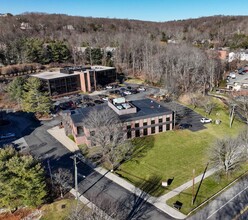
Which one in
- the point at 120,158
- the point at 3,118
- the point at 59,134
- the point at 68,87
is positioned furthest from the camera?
the point at 68,87

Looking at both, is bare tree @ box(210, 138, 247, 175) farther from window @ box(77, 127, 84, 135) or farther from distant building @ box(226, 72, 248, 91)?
distant building @ box(226, 72, 248, 91)

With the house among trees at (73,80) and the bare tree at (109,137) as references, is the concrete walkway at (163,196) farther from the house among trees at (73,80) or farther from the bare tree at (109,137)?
the house among trees at (73,80)

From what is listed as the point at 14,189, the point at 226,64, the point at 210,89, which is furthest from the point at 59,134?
the point at 226,64

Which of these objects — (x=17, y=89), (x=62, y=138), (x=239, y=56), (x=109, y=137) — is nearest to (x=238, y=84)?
(x=239, y=56)

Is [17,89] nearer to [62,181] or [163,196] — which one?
[62,181]

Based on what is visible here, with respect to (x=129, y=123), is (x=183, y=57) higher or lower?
higher

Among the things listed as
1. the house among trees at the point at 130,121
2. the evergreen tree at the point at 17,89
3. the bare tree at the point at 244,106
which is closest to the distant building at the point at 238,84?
the bare tree at the point at 244,106

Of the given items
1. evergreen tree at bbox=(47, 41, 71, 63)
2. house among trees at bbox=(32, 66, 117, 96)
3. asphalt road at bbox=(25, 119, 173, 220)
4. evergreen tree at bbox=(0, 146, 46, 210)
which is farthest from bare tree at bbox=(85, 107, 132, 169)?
evergreen tree at bbox=(47, 41, 71, 63)

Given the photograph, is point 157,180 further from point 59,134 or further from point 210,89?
point 210,89
